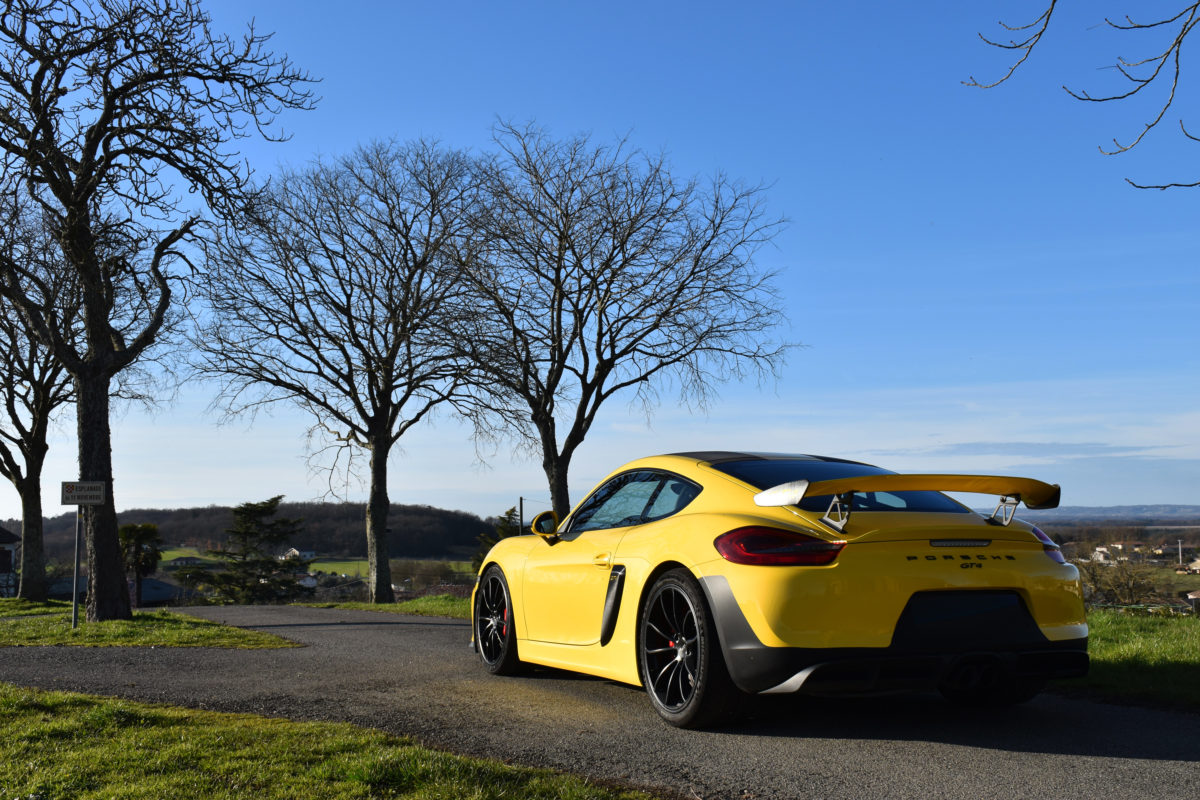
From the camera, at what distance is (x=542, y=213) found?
2128cm

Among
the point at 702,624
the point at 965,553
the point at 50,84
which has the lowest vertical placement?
the point at 702,624

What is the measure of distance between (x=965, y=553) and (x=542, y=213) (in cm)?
1764

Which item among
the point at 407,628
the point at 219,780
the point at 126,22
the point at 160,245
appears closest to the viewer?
the point at 219,780

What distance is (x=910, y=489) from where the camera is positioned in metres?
4.68

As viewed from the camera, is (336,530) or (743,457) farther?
(336,530)

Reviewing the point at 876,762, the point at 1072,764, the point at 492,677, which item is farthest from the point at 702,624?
the point at 492,677

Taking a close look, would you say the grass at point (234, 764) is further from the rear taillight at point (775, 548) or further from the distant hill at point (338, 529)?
the distant hill at point (338, 529)

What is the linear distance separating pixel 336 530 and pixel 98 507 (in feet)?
201

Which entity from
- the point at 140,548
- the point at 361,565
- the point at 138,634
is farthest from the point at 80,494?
the point at 361,565

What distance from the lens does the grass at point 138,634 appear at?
10680mm

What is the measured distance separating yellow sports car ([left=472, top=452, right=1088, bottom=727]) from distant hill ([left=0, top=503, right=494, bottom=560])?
2446 inches

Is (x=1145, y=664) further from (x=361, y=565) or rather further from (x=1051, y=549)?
(x=361, y=565)

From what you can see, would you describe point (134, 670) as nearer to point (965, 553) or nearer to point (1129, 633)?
point (965, 553)

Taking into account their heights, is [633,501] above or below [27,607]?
above
